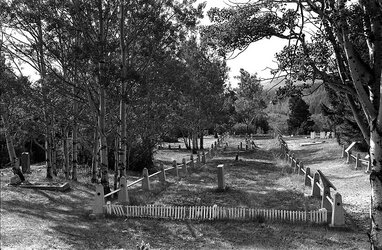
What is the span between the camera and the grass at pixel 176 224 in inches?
367

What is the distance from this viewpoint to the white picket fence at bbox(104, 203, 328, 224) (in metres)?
10.5

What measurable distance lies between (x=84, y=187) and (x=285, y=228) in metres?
10.9

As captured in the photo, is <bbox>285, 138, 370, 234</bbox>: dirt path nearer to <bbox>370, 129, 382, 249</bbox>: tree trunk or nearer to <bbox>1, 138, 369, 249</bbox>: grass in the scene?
<bbox>1, 138, 369, 249</bbox>: grass

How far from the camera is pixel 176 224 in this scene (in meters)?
11.0

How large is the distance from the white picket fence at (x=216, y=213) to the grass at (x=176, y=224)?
24 centimetres

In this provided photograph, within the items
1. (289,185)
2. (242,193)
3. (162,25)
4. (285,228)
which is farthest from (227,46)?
(289,185)

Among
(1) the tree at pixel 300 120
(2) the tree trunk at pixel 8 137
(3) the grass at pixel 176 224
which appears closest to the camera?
(3) the grass at pixel 176 224

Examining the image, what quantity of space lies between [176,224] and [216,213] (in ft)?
3.96

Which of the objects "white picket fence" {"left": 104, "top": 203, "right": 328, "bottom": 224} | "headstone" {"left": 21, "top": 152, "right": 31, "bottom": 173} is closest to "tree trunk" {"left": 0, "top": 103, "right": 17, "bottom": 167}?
"headstone" {"left": 21, "top": 152, "right": 31, "bottom": 173}

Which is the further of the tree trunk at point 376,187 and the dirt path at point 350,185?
the dirt path at point 350,185

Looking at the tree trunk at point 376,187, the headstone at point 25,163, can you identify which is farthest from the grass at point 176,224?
the headstone at point 25,163

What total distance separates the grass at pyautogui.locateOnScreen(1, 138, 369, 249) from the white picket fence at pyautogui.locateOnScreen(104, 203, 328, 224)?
237 millimetres

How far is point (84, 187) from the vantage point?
1802cm

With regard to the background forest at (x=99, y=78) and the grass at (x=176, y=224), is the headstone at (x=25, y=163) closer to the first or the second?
the background forest at (x=99, y=78)
